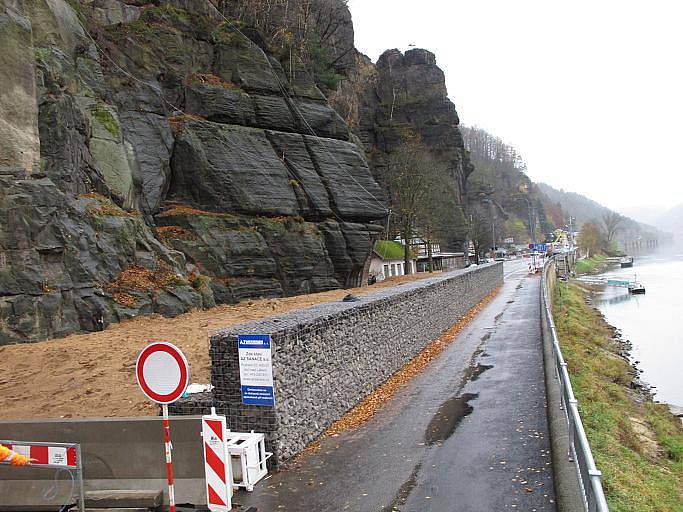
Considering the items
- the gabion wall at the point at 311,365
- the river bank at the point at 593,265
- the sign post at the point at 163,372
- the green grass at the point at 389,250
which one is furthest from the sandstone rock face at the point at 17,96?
the river bank at the point at 593,265

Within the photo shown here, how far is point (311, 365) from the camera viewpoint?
392 inches

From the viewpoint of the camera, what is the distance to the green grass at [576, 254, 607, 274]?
113m

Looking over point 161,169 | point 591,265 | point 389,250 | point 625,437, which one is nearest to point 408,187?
point 389,250

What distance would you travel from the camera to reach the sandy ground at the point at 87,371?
1191cm

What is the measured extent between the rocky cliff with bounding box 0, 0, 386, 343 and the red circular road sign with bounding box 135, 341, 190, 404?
36.8 ft

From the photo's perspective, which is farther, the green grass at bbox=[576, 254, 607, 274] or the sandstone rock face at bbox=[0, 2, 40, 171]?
the green grass at bbox=[576, 254, 607, 274]

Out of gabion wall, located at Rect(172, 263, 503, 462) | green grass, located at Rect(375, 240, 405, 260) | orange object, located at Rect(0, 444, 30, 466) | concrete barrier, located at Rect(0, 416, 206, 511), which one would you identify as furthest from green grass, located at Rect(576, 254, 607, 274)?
orange object, located at Rect(0, 444, 30, 466)

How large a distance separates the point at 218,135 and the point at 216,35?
25.6 feet

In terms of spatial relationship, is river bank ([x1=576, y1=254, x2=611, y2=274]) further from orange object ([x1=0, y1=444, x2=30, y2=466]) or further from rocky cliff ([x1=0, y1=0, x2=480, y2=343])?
orange object ([x1=0, y1=444, x2=30, y2=466])

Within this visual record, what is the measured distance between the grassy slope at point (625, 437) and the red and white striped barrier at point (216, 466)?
212 inches

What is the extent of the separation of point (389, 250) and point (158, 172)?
34727mm

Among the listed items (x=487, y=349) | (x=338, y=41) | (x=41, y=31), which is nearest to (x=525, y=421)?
(x=487, y=349)

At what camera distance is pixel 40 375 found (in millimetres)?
13195

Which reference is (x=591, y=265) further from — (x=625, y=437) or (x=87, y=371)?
(x=87, y=371)
